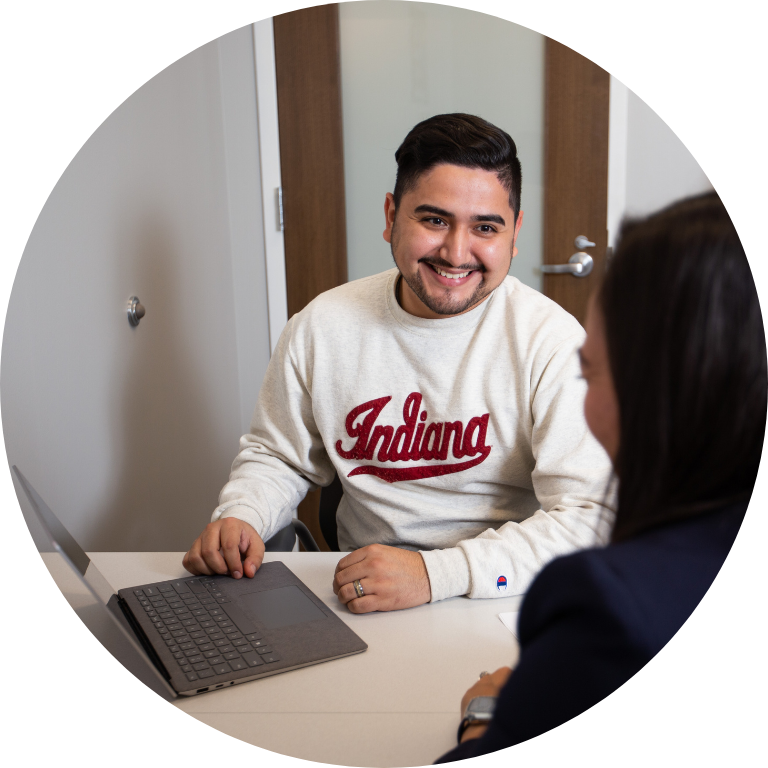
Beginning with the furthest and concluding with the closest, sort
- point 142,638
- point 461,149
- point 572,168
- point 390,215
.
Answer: point 572,168 → point 390,215 → point 461,149 → point 142,638

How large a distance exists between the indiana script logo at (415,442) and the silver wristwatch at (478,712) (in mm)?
425

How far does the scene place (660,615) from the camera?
0.32 metres

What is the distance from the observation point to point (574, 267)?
4.88 feet

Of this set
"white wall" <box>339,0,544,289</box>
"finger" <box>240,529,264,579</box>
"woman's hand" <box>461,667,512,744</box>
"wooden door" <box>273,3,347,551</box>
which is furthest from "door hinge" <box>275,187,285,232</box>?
"woman's hand" <box>461,667,512,744</box>

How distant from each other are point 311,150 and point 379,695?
52.5 inches

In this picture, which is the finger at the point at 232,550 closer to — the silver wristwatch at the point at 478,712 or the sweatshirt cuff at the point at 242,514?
the sweatshirt cuff at the point at 242,514

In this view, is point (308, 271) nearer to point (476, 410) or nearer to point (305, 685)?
point (476, 410)

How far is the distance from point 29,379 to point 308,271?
42.5 inches

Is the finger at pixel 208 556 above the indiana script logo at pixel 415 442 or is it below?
below

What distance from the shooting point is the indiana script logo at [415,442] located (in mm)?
840

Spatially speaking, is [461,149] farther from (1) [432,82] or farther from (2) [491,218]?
A: (1) [432,82]

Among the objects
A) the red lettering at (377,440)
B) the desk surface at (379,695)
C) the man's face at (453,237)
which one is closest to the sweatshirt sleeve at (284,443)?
the red lettering at (377,440)

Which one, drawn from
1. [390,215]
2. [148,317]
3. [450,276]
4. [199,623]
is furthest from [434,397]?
[148,317]

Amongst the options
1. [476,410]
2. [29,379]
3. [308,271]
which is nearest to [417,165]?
[476,410]
